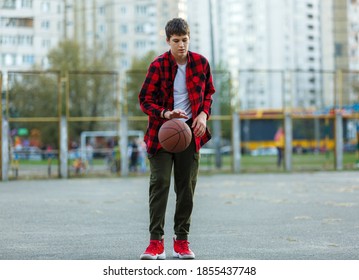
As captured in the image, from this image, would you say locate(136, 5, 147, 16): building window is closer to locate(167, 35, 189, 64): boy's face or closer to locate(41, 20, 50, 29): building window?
locate(41, 20, 50, 29): building window

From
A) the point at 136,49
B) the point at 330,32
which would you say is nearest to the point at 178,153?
the point at 136,49

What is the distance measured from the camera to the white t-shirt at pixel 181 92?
6.20 metres

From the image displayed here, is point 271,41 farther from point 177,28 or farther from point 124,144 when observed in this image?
point 177,28

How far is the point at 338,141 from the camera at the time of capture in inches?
1105

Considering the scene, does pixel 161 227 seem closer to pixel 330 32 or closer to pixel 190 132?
pixel 190 132

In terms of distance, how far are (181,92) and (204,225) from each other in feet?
11.6

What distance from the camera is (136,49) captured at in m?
94.8

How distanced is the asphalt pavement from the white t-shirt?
121 centimetres

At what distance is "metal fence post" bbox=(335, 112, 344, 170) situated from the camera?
27.9 metres

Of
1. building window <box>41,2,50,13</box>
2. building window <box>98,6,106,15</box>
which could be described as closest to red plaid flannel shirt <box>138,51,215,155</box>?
building window <box>41,2,50,13</box>

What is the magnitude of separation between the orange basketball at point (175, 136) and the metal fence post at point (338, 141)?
22523mm

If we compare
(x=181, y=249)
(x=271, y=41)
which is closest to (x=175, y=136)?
(x=181, y=249)

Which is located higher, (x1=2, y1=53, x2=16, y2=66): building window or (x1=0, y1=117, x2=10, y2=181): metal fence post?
(x1=2, y1=53, x2=16, y2=66): building window

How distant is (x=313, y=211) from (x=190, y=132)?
563 centimetres
